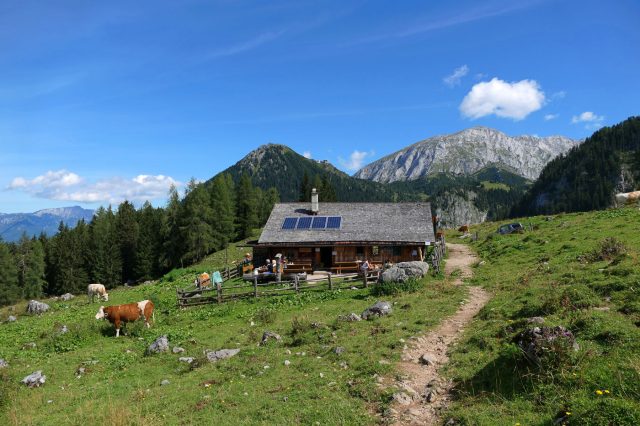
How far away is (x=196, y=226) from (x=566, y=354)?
62.0 meters

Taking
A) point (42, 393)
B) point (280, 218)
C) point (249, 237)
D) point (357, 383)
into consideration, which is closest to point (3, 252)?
point (249, 237)

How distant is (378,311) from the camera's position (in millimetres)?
17625

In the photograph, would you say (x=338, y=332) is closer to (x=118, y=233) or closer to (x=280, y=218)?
(x=280, y=218)

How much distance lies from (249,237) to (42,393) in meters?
69.9

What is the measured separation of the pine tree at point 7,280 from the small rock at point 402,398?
266 ft

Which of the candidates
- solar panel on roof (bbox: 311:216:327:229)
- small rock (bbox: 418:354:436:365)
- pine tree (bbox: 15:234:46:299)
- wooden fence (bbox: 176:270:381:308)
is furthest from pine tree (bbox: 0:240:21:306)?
small rock (bbox: 418:354:436:365)

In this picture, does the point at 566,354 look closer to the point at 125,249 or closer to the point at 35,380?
the point at 35,380

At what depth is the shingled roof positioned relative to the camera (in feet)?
112

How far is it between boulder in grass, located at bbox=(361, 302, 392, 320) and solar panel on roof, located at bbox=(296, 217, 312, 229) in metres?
19.1

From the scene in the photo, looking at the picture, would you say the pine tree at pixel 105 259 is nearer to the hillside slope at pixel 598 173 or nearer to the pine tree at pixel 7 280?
the pine tree at pixel 7 280

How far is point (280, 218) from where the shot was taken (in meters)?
38.3

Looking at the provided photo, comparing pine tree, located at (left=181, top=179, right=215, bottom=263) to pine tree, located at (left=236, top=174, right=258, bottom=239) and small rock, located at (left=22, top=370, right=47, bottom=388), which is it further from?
small rock, located at (left=22, top=370, right=47, bottom=388)

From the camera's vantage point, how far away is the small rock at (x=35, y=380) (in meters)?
14.1

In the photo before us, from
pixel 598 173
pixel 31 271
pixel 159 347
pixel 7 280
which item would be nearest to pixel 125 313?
pixel 159 347
